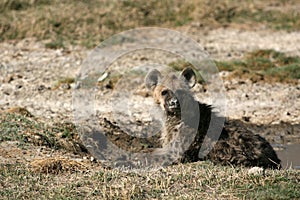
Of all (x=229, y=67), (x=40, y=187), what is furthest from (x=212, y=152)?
(x=229, y=67)

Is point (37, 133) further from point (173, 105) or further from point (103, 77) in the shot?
point (103, 77)

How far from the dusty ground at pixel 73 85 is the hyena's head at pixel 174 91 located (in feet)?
4.30

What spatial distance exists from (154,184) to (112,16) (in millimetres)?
8509

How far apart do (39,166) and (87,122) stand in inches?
98.3

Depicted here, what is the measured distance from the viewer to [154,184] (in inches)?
191

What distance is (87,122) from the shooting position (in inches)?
307

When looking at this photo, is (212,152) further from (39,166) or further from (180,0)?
(180,0)

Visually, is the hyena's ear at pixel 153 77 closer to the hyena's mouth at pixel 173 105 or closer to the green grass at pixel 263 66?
the hyena's mouth at pixel 173 105

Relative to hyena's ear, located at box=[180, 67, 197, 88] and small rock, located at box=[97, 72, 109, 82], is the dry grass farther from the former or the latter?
small rock, located at box=[97, 72, 109, 82]

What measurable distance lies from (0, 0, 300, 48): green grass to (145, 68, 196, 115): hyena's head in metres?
5.34

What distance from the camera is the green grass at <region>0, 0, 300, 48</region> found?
1231cm

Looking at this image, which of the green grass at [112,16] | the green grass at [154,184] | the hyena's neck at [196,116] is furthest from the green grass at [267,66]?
the green grass at [154,184]

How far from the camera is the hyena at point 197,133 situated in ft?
20.0

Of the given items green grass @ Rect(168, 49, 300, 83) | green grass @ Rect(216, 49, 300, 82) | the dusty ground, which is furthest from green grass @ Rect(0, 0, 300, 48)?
green grass @ Rect(216, 49, 300, 82)
